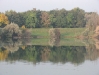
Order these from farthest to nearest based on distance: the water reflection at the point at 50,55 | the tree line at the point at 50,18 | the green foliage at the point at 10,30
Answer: the tree line at the point at 50,18 → the green foliage at the point at 10,30 → the water reflection at the point at 50,55

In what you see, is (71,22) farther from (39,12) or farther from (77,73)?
(77,73)

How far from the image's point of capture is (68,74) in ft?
30.8

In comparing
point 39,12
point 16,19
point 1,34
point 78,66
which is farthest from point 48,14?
point 78,66

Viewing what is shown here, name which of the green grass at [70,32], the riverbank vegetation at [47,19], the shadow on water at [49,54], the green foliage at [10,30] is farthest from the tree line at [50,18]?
the shadow on water at [49,54]

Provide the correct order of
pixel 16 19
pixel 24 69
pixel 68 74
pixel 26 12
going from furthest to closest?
1. pixel 26 12
2. pixel 16 19
3. pixel 24 69
4. pixel 68 74

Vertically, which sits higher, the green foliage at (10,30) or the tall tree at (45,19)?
the tall tree at (45,19)

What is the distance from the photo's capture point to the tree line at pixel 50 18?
128 ft

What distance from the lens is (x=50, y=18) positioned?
39781 mm

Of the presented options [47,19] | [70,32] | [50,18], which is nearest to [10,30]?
[70,32]

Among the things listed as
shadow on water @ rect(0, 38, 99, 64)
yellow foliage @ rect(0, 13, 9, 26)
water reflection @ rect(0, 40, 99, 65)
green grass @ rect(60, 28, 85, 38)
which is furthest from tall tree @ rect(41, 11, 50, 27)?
water reflection @ rect(0, 40, 99, 65)

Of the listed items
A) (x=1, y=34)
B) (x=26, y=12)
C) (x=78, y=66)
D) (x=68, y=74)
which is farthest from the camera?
(x=26, y=12)

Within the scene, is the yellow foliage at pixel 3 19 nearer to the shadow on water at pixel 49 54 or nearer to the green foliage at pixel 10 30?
the green foliage at pixel 10 30

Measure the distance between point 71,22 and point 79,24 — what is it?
127 cm

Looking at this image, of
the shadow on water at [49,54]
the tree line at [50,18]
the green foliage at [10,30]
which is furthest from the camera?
the tree line at [50,18]
